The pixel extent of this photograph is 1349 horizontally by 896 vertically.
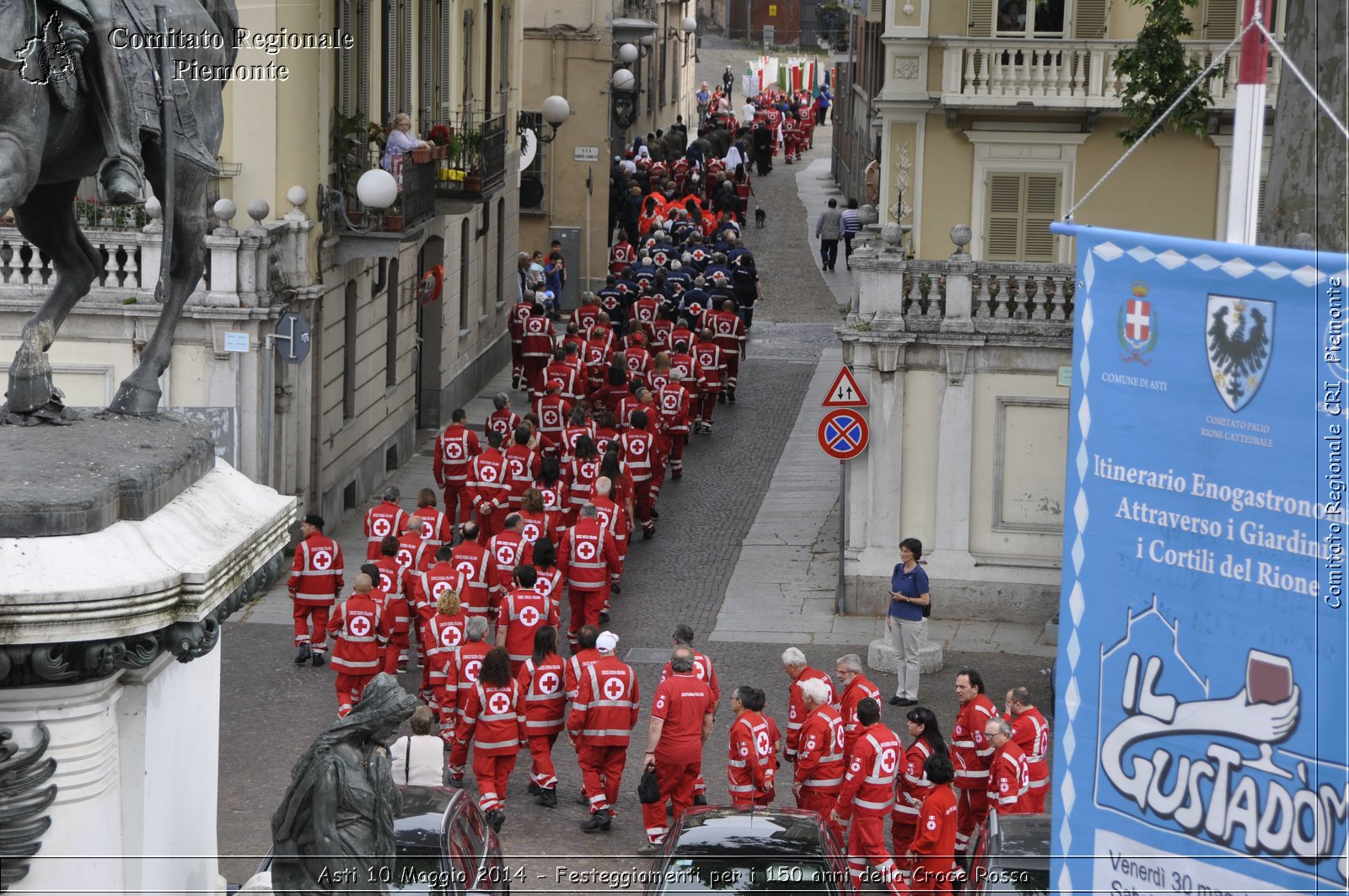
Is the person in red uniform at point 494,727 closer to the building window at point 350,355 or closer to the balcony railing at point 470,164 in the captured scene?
the building window at point 350,355

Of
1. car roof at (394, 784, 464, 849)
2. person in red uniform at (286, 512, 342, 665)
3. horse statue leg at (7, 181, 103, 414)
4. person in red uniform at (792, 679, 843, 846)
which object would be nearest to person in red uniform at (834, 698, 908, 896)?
person in red uniform at (792, 679, 843, 846)

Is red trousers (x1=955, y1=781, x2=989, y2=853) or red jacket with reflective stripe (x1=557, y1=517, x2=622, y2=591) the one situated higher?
red jacket with reflective stripe (x1=557, y1=517, x2=622, y2=591)

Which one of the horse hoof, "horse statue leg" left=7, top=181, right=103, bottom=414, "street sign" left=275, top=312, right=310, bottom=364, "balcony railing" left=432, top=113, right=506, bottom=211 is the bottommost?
"street sign" left=275, top=312, right=310, bottom=364

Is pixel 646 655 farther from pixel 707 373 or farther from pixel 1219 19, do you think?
pixel 1219 19

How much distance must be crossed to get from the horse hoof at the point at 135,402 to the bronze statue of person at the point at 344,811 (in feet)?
5.47

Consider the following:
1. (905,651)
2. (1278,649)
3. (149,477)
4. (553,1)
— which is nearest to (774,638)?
(905,651)

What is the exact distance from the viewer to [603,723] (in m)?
14.8

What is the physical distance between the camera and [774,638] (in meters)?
19.9

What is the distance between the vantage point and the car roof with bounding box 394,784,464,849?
36.0 ft

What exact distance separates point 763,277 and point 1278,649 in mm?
40554

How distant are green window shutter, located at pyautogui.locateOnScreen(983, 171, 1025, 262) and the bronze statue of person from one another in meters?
18.1

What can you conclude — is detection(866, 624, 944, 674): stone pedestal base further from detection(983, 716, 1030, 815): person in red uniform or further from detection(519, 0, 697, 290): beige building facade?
detection(519, 0, 697, 290): beige building facade

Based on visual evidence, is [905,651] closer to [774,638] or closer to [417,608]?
[774,638]

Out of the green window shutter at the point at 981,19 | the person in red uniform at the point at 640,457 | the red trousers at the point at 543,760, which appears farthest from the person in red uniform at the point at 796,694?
the green window shutter at the point at 981,19
